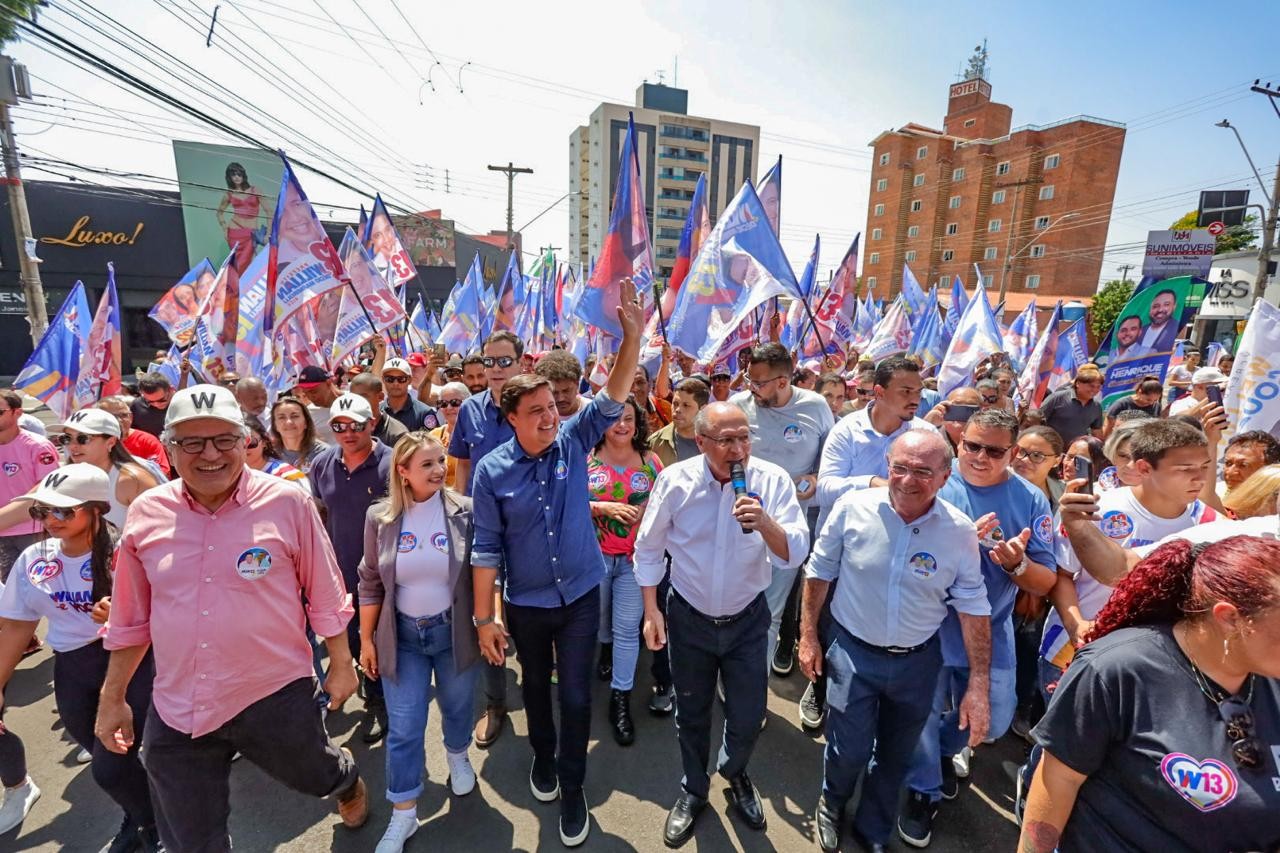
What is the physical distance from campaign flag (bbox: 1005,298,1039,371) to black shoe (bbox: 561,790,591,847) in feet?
38.1

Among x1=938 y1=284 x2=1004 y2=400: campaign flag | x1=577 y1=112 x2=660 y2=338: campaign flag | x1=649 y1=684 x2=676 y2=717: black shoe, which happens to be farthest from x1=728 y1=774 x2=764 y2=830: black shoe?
x1=938 y1=284 x2=1004 y2=400: campaign flag

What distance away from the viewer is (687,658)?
9.15 ft

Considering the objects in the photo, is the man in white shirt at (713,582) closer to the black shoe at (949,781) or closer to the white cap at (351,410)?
the black shoe at (949,781)

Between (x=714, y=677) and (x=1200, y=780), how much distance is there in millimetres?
1789

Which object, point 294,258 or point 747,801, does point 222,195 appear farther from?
point 747,801

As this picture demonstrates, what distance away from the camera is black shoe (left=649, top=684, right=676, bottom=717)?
3.78m

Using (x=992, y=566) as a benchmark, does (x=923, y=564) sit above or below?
above

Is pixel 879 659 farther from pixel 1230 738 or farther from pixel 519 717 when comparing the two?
pixel 519 717

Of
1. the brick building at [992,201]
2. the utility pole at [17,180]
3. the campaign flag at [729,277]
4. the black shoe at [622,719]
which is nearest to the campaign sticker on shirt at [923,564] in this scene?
the black shoe at [622,719]

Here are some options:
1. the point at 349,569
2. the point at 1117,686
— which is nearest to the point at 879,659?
the point at 1117,686

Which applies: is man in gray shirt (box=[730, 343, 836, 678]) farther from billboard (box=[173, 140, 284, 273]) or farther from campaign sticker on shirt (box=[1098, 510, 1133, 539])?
billboard (box=[173, 140, 284, 273])

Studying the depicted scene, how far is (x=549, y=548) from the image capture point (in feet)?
8.74

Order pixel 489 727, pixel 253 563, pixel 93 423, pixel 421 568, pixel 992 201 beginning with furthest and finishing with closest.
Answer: pixel 992 201 < pixel 489 727 < pixel 93 423 < pixel 421 568 < pixel 253 563

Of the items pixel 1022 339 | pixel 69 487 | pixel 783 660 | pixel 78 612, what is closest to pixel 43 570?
pixel 78 612
